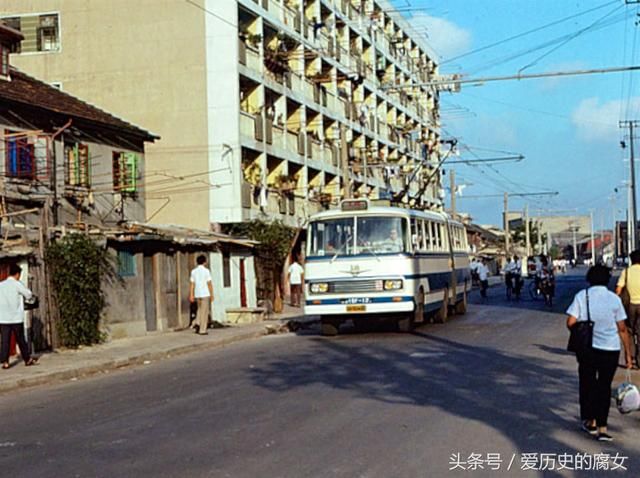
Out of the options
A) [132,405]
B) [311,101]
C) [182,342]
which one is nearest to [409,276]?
[182,342]

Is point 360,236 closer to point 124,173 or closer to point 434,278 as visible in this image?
point 434,278

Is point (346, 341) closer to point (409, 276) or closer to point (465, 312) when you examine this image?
point (409, 276)

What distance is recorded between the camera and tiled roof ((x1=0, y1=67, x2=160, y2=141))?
23.2 meters

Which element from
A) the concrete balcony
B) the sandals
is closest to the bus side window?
the sandals

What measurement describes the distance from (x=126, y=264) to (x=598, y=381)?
56.1ft

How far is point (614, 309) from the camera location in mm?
8906

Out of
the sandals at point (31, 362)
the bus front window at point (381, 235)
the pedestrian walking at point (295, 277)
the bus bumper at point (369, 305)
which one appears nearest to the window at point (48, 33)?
the pedestrian walking at point (295, 277)

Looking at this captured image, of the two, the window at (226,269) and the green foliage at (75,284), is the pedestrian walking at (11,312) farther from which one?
the window at (226,269)

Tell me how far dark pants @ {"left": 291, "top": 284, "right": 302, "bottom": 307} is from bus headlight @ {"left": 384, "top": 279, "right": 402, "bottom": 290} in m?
15.4

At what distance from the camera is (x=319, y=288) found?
21312mm

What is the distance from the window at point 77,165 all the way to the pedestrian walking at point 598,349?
1836 cm

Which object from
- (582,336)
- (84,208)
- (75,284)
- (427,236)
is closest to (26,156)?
(84,208)

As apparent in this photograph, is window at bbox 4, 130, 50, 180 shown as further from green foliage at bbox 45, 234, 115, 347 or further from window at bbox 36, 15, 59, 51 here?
window at bbox 36, 15, 59, 51

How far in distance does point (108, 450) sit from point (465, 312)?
2253 centimetres
